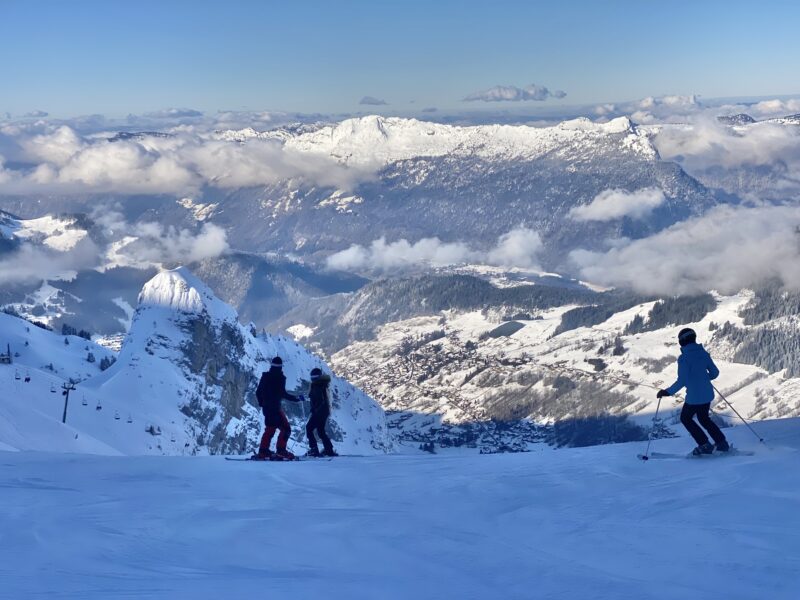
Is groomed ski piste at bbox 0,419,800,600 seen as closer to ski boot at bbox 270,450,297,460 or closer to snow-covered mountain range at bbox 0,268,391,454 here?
ski boot at bbox 270,450,297,460

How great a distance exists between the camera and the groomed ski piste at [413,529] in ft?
33.4

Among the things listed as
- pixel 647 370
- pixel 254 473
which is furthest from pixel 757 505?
A: pixel 647 370

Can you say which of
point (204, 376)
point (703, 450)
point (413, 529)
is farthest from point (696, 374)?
point (204, 376)

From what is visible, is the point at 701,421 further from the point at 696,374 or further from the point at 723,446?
the point at 696,374

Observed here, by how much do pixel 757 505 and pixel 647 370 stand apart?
512 feet

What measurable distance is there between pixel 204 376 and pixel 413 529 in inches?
3899


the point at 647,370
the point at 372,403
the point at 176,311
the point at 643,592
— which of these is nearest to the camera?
the point at 643,592

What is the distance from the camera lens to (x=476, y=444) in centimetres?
14338

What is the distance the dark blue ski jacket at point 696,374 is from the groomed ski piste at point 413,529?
144cm

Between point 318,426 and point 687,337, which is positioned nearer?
point 687,337

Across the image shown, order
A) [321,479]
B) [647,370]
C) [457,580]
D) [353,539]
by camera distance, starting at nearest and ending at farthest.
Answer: [457,580]
[353,539]
[321,479]
[647,370]

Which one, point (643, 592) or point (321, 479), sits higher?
point (643, 592)

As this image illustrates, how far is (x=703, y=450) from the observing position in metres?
17.6

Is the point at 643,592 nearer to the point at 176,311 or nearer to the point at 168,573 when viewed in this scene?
the point at 168,573
